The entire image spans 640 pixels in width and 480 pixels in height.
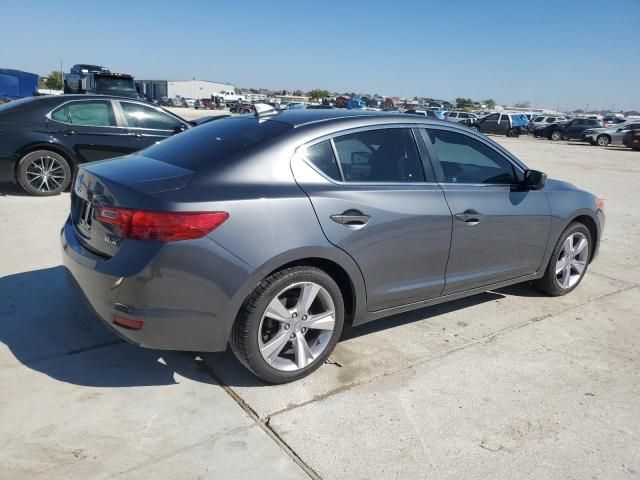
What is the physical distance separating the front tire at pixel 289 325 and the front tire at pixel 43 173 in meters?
6.03

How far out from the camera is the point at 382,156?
355cm

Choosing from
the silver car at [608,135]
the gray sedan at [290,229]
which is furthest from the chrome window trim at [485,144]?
the silver car at [608,135]

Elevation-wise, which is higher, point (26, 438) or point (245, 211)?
point (245, 211)

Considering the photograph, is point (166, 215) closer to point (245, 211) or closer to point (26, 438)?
point (245, 211)

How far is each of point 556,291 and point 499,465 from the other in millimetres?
2666

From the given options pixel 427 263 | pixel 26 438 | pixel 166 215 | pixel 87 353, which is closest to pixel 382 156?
pixel 427 263

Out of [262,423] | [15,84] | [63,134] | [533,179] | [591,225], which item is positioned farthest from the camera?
[15,84]

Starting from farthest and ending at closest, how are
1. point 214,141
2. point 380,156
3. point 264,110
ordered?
point 264,110
point 380,156
point 214,141

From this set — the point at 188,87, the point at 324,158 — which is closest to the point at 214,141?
the point at 324,158

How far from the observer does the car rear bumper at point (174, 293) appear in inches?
105

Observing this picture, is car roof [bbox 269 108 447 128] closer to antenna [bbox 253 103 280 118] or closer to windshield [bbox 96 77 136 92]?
antenna [bbox 253 103 280 118]

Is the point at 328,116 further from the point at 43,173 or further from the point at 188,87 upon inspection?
the point at 188,87

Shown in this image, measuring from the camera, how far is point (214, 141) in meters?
3.36

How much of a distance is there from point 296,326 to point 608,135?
1255 inches
